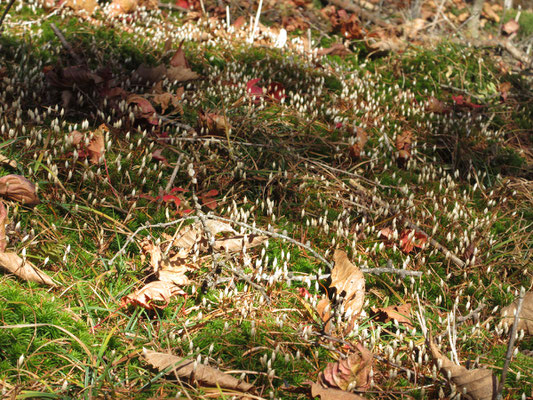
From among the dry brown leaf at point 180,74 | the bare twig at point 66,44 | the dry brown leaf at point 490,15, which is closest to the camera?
the bare twig at point 66,44

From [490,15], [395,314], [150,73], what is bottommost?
[395,314]

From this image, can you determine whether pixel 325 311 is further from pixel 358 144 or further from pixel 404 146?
pixel 404 146

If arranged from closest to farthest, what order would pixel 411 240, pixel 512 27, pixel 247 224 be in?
pixel 247 224 → pixel 411 240 → pixel 512 27

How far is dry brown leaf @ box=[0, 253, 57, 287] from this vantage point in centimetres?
345

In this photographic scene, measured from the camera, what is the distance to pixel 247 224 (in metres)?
4.38

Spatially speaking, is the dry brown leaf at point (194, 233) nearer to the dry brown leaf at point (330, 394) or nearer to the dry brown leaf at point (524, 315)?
the dry brown leaf at point (330, 394)

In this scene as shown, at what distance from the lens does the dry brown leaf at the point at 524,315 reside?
3863 millimetres

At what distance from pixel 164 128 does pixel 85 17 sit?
370 centimetres

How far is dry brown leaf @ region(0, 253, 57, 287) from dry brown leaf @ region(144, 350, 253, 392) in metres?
1.06

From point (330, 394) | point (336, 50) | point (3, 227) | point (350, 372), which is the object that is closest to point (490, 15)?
point (336, 50)

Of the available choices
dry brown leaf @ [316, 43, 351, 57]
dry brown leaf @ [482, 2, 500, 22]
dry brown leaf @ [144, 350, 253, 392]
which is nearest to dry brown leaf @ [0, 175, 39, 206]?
dry brown leaf @ [144, 350, 253, 392]

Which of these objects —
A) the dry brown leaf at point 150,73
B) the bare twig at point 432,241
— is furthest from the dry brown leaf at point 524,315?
the dry brown leaf at point 150,73

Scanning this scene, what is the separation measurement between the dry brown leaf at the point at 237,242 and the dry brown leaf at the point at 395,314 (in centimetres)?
110

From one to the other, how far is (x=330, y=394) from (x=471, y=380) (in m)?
0.91
